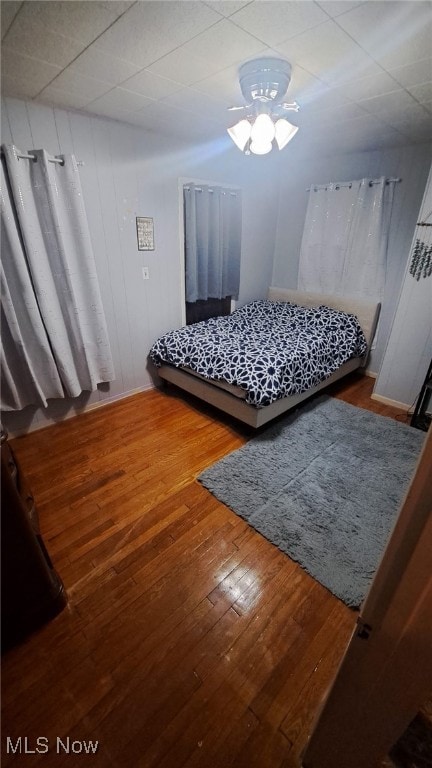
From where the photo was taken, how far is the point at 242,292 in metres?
3.96

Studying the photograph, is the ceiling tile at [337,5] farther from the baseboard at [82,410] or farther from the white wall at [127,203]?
the baseboard at [82,410]

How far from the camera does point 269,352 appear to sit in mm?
2533

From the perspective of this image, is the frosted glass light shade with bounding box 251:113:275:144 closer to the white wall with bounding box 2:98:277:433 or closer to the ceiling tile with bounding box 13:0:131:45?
the ceiling tile with bounding box 13:0:131:45

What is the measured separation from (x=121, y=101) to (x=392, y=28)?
1583mm

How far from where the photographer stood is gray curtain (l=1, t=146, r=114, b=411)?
1979 mm

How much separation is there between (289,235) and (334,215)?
0.67 metres

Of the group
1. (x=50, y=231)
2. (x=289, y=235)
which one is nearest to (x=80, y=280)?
(x=50, y=231)

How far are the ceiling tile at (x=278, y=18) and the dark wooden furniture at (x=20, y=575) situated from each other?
6.25ft

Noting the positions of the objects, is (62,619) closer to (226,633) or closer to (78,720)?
(78,720)

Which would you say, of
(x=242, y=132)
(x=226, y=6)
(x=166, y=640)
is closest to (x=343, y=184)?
(x=242, y=132)

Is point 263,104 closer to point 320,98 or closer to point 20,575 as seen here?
point 320,98

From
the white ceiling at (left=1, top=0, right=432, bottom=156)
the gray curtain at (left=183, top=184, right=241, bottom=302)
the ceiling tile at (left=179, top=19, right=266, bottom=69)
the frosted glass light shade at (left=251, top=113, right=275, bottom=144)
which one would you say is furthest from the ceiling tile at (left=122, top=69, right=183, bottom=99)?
the gray curtain at (left=183, top=184, right=241, bottom=302)

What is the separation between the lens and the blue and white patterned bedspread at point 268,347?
2.36 metres

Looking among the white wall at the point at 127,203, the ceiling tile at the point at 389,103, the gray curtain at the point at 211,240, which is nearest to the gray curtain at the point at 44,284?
the white wall at the point at 127,203
